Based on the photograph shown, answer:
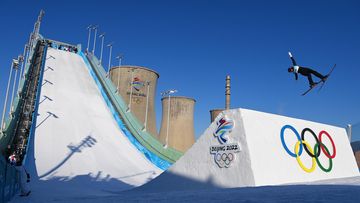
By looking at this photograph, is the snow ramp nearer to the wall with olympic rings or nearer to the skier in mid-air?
the wall with olympic rings

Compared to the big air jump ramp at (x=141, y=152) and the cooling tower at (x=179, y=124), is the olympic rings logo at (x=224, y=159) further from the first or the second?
the cooling tower at (x=179, y=124)

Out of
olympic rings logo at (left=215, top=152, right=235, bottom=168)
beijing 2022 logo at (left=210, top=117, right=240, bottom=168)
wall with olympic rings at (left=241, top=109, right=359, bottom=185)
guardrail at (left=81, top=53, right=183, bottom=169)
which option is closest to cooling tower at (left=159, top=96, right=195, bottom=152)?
guardrail at (left=81, top=53, right=183, bottom=169)

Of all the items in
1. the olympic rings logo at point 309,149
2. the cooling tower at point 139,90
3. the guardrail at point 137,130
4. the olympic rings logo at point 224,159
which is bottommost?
the olympic rings logo at point 224,159

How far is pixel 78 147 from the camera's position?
65.1 feet

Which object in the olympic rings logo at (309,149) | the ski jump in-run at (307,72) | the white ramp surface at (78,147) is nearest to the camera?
the olympic rings logo at (309,149)

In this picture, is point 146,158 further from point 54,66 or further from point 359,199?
point 359,199

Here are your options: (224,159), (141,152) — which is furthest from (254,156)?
(141,152)

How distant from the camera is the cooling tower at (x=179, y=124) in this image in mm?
39312

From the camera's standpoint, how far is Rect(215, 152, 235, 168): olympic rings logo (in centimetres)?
867

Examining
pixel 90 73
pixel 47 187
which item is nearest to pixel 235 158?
pixel 47 187

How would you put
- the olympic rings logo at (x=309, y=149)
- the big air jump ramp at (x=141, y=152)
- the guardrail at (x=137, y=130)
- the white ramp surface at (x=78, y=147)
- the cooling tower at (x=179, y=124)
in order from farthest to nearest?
the cooling tower at (x=179, y=124) → the guardrail at (x=137, y=130) → the white ramp surface at (x=78, y=147) → the olympic rings logo at (x=309, y=149) → the big air jump ramp at (x=141, y=152)

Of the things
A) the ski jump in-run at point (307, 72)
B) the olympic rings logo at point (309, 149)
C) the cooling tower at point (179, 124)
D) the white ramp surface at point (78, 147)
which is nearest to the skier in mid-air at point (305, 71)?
the ski jump in-run at point (307, 72)

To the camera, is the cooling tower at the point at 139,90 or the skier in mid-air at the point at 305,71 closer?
the skier in mid-air at the point at 305,71

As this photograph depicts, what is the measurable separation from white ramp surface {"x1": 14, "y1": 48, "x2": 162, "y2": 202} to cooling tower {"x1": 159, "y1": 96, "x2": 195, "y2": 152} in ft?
44.6
